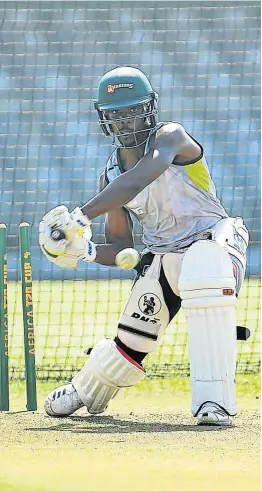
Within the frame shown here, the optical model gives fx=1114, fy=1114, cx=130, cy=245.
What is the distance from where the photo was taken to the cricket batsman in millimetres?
4039

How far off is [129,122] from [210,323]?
86cm

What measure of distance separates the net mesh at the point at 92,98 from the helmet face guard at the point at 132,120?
628cm

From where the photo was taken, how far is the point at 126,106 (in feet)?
14.1

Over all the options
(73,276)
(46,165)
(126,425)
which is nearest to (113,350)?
(126,425)

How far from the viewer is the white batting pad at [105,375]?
173 inches

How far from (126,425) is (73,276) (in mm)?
7825

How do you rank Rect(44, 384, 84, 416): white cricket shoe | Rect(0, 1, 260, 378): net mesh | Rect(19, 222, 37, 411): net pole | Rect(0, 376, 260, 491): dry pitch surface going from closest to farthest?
Rect(0, 376, 260, 491): dry pitch surface < Rect(44, 384, 84, 416): white cricket shoe < Rect(19, 222, 37, 411): net pole < Rect(0, 1, 260, 378): net mesh

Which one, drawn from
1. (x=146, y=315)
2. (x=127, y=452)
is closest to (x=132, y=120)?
(x=146, y=315)

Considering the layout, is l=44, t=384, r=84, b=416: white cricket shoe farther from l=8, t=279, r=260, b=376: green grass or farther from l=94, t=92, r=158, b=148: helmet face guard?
l=8, t=279, r=260, b=376: green grass

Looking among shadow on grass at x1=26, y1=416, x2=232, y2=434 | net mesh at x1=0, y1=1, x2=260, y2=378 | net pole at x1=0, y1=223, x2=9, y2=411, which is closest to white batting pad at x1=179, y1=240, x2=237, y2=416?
shadow on grass at x1=26, y1=416, x2=232, y2=434

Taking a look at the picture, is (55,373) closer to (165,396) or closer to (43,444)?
(165,396)

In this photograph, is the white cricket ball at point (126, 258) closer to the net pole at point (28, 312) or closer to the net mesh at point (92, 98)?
the net pole at point (28, 312)

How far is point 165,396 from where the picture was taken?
5.68 metres

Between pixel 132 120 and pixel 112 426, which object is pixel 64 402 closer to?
pixel 112 426
